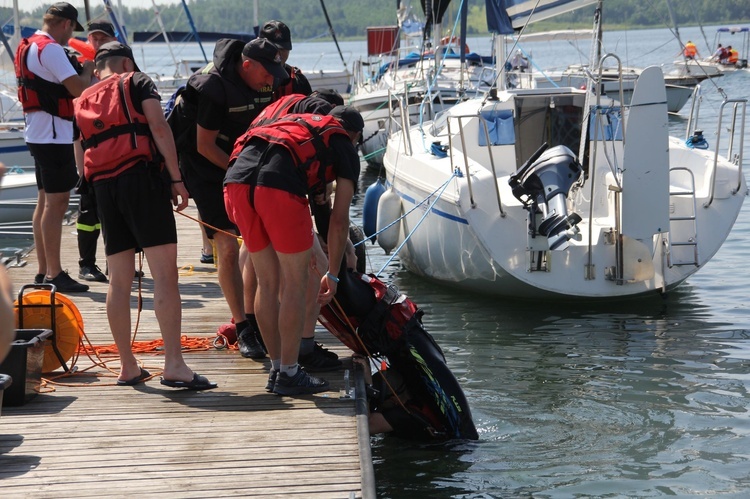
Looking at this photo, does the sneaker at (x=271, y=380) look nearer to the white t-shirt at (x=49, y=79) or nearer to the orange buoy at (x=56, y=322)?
the orange buoy at (x=56, y=322)

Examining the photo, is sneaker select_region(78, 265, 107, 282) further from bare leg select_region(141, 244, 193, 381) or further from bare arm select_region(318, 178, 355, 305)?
bare arm select_region(318, 178, 355, 305)

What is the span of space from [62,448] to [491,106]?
688 cm

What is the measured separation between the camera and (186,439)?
4414mm

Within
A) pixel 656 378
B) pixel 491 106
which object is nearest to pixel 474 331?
pixel 656 378

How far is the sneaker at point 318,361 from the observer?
542 centimetres

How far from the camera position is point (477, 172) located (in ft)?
28.4

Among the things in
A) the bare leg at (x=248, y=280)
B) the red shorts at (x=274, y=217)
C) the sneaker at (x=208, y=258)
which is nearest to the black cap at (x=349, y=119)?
the red shorts at (x=274, y=217)

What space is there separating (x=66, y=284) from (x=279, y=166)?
3.32 m

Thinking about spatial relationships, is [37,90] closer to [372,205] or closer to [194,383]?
[194,383]

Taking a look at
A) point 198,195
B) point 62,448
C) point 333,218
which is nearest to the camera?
point 62,448

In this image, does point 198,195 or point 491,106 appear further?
point 491,106

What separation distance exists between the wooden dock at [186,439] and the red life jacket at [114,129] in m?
1.15

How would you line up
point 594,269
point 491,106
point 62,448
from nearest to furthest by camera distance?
point 62,448, point 594,269, point 491,106

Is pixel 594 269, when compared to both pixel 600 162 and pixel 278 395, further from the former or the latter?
pixel 278 395
